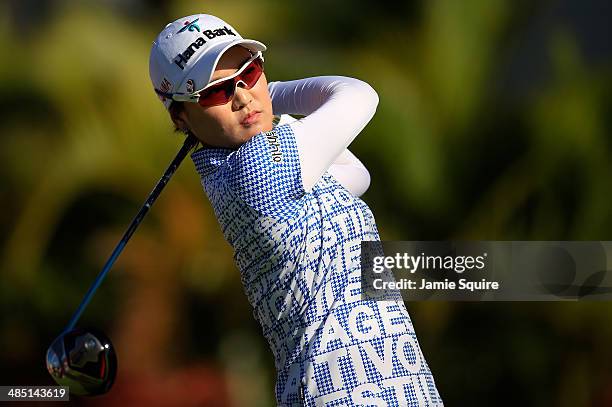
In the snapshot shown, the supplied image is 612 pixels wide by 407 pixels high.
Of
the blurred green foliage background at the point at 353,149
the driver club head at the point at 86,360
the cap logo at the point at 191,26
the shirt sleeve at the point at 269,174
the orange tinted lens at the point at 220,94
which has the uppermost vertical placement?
the blurred green foliage background at the point at 353,149

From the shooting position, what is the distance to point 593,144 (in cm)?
423

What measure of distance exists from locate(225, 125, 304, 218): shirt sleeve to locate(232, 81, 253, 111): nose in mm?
102

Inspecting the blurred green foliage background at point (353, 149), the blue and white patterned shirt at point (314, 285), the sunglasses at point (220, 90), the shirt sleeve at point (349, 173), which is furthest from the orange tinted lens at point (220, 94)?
the blurred green foliage background at point (353, 149)

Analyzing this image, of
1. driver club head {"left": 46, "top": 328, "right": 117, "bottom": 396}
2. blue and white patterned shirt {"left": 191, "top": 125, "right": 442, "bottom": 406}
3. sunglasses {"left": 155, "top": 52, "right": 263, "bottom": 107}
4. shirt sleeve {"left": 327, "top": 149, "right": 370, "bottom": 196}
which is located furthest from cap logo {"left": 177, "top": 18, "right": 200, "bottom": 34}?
driver club head {"left": 46, "top": 328, "right": 117, "bottom": 396}

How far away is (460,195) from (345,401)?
249cm

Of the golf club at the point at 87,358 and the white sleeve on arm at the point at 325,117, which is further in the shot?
the golf club at the point at 87,358

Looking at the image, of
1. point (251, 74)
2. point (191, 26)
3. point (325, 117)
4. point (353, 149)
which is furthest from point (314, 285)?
point (353, 149)

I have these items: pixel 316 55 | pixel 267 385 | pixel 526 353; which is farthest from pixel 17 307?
pixel 526 353

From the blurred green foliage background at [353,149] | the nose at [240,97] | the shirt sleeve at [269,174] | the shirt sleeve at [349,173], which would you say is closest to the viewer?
the shirt sleeve at [269,174]

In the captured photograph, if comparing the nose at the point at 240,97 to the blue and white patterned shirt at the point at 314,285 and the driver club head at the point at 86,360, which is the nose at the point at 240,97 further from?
the driver club head at the point at 86,360

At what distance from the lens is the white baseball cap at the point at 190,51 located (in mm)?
1925

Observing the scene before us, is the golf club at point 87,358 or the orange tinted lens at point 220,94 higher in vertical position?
the orange tinted lens at point 220,94

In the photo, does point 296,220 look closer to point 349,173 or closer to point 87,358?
point 349,173

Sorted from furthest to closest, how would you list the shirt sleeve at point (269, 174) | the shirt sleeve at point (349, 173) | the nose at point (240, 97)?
the shirt sleeve at point (349, 173) → the nose at point (240, 97) → the shirt sleeve at point (269, 174)
